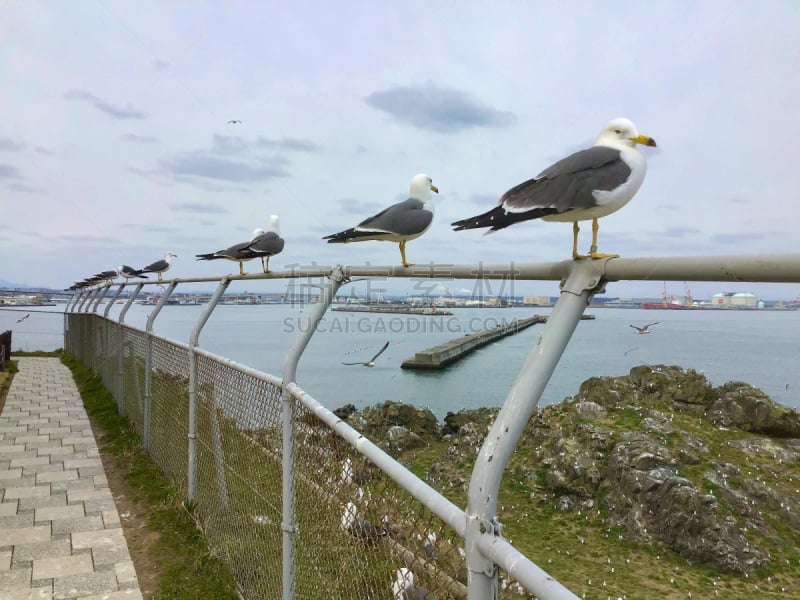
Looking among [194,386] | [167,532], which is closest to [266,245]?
[194,386]

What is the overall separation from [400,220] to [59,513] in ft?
15.0

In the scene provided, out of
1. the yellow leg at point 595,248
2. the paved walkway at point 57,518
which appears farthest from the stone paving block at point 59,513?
the yellow leg at point 595,248

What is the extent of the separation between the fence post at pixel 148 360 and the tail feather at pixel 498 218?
14.6 ft

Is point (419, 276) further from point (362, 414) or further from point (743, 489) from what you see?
point (362, 414)

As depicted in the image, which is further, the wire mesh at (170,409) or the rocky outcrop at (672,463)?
the rocky outcrop at (672,463)

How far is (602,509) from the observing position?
8.39m

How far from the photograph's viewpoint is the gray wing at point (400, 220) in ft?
10.9

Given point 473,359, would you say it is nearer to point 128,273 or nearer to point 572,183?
point 128,273

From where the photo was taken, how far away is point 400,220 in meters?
3.39

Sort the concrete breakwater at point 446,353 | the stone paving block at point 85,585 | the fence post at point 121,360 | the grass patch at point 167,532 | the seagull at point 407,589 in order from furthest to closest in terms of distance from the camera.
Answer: the concrete breakwater at point 446,353, the fence post at point 121,360, the grass patch at point 167,532, the stone paving block at point 85,585, the seagull at point 407,589

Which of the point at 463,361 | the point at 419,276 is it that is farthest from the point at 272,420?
the point at 463,361

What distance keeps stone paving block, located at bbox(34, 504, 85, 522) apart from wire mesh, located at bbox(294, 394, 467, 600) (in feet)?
11.0

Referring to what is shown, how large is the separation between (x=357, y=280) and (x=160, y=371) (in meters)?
4.44

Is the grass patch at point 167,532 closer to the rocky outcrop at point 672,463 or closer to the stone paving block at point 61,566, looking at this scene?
the stone paving block at point 61,566
